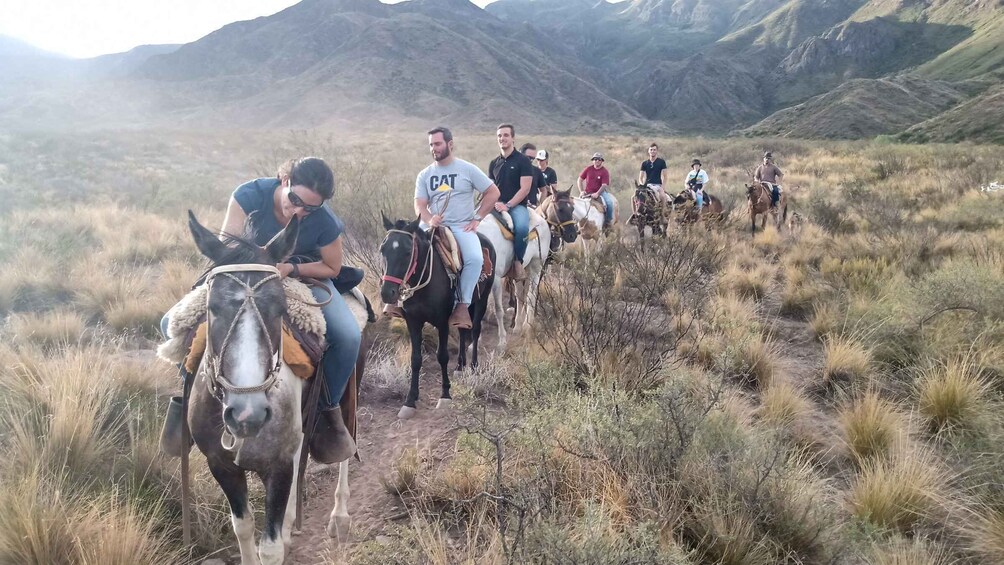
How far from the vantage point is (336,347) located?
10.3 ft

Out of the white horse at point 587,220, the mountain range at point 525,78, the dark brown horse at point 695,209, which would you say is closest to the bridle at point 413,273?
the white horse at point 587,220

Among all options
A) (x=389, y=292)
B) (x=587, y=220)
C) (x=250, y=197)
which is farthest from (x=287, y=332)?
(x=587, y=220)

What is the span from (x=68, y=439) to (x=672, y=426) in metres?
4.02

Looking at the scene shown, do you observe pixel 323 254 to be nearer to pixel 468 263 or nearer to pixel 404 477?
pixel 404 477

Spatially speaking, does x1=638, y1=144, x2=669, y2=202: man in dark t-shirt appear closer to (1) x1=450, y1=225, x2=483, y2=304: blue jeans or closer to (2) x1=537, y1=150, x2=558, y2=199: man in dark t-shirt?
(2) x1=537, y1=150, x2=558, y2=199: man in dark t-shirt

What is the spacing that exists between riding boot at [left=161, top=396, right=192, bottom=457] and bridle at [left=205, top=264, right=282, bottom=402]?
873mm

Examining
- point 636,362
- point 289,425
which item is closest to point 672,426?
point 636,362

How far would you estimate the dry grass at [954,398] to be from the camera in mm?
3986

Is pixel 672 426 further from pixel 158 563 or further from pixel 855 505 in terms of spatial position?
pixel 158 563

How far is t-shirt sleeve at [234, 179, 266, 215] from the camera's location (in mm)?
3113

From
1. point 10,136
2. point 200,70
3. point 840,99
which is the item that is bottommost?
point 10,136

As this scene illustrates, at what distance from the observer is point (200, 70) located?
92000mm

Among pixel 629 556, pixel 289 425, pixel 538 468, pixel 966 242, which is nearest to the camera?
pixel 629 556

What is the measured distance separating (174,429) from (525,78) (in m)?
105
